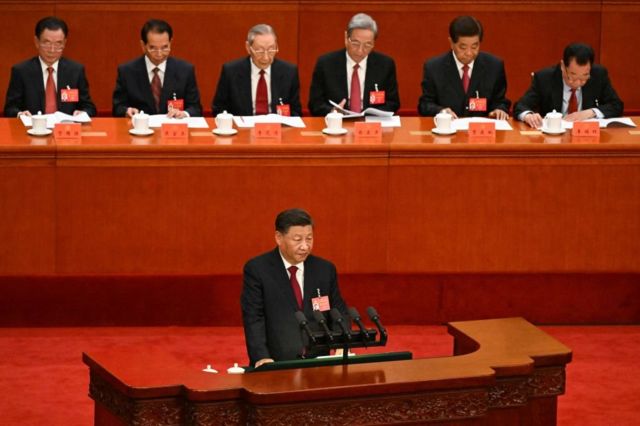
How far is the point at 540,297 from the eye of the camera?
6691 millimetres

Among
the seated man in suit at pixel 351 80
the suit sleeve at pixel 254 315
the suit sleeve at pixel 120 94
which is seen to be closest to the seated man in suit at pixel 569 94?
the seated man in suit at pixel 351 80

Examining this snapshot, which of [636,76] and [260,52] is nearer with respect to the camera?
[260,52]

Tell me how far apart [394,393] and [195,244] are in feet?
7.90

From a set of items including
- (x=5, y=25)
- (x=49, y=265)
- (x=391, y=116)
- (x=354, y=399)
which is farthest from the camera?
(x=5, y=25)

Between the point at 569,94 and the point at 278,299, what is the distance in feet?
9.55

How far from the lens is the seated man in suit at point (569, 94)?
24.0 feet

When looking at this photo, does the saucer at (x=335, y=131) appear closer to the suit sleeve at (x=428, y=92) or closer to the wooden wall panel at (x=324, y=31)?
the suit sleeve at (x=428, y=92)

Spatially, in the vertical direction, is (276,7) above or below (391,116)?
above

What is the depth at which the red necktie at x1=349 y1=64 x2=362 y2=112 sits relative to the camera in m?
7.65

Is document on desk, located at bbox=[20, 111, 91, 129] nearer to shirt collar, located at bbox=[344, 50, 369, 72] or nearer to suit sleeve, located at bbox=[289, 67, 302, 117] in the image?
suit sleeve, located at bbox=[289, 67, 302, 117]

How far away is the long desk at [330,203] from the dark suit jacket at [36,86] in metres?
0.99

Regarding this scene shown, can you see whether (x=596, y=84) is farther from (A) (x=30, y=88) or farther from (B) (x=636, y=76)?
(A) (x=30, y=88)

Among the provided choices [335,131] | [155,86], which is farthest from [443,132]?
[155,86]

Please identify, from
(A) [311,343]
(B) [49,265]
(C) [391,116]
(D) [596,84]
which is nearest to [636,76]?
(D) [596,84]
